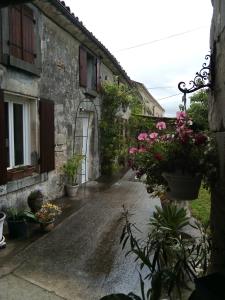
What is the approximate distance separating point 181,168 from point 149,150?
1.16ft

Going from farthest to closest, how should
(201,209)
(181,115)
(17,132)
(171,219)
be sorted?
(201,209), (17,132), (171,219), (181,115)

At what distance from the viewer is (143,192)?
9.54 meters

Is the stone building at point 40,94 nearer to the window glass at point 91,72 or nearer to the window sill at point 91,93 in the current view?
the window sill at point 91,93

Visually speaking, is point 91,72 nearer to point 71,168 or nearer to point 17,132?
point 71,168

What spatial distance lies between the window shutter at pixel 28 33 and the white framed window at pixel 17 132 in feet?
3.11

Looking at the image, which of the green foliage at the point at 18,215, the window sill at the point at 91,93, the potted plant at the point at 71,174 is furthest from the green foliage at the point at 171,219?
the window sill at the point at 91,93

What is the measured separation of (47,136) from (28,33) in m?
2.25

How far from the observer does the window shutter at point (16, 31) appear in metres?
5.91

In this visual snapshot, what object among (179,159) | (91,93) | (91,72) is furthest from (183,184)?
(91,72)

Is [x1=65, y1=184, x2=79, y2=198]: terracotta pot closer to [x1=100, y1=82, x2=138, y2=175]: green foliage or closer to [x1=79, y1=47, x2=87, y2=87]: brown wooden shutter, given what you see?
[x1=79, y1=47, x2=87, y2=87]: brown wooden shutter

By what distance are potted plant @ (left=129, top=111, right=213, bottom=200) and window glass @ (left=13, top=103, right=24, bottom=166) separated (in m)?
4.48

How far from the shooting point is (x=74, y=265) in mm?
4297

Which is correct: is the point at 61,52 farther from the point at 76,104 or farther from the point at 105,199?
the point at 105,199

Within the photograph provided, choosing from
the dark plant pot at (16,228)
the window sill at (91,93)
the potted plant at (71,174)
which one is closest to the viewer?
the dark plant pot at (16,228)
